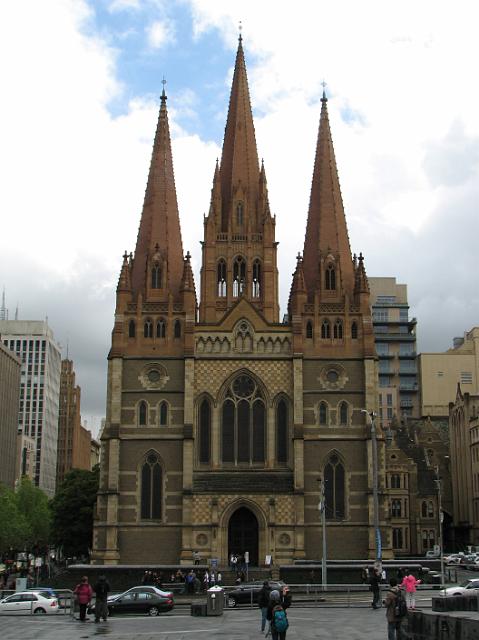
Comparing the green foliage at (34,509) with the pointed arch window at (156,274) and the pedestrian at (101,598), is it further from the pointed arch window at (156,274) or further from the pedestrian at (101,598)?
the pedestrian at (101,598)

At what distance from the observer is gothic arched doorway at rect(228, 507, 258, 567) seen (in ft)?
187

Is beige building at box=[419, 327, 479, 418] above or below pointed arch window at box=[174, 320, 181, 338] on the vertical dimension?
above

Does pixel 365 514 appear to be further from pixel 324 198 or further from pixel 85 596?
pixel 85 596

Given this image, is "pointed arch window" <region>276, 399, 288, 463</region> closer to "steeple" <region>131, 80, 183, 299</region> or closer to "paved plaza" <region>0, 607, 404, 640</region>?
"steeple" <region>131, 80, 183, 299</region>

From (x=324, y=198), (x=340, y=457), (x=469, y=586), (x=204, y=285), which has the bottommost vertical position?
(x=469, y=586)

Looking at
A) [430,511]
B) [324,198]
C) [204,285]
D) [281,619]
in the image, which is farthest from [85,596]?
[430,511]

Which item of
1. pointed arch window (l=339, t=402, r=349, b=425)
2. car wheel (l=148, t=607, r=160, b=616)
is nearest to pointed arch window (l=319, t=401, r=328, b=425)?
pointed arch window (l=339, t=402, r=349, b=425)

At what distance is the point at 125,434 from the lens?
57.8 meters

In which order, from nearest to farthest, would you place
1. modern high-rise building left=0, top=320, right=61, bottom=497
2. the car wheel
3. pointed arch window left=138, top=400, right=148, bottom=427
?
1. the car wheel
2. pointed arch window left=138, top=400, right=148, bottom=427
3. modern high-rise building left=0, top=320, right=61, bottom=497

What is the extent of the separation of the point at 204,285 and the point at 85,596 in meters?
35.4

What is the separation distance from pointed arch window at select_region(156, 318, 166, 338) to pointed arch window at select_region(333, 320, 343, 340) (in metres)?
11.1

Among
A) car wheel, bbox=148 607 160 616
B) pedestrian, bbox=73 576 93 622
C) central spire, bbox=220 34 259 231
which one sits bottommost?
car wheel, bbox=148 607 160 616

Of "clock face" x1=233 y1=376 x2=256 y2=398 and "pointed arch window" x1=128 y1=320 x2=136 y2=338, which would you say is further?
"pointed arch window" x1=128 y1=320 x2=136 y2=338

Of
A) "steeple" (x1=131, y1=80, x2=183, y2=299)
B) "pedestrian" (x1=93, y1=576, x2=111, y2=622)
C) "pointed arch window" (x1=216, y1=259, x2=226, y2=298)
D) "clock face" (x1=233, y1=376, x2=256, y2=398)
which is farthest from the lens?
"pointed arch window" (x1=216, y1=259, x2=226, y2=298)
